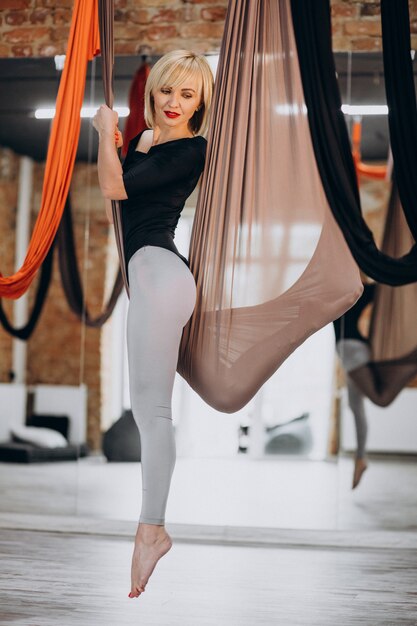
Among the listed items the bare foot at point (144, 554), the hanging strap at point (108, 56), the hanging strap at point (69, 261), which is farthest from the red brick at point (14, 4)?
the bare foot at point (144, 554)

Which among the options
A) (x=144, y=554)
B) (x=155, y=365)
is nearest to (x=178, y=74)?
(x=155, y=365)

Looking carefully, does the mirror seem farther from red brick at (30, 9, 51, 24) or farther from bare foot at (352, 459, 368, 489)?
red brick at (30, 9, 51, 24)

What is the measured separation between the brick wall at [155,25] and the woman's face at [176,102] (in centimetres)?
171

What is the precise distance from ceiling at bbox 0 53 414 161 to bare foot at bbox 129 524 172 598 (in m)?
2.31

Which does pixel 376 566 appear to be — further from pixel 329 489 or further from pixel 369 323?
pixel 369 323

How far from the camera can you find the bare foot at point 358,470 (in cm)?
347

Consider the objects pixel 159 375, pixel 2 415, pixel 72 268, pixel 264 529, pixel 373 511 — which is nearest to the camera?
pixel 159 375

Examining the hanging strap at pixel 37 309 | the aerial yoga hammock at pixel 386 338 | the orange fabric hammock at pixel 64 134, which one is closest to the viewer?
the orange fabric hammock at pixel 64 134

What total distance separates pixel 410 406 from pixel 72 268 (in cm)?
176

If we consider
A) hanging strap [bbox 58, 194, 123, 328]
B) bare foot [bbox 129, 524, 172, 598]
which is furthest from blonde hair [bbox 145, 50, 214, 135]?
hanging strap [bbox 58, 194, 123, 328]

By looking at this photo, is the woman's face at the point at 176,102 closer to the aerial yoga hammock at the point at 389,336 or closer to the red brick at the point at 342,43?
the aerial yoga hammock at the point at 389,336

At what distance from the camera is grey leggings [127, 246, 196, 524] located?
1645 mm

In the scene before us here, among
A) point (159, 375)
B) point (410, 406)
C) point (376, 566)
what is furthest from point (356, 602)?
point (410, 406)

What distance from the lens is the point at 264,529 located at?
3139 millimetres
